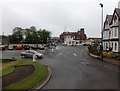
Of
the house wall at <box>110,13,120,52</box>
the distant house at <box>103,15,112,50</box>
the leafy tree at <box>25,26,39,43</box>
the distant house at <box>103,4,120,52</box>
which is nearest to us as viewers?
the house wall at <box>110,13,120,52</box>

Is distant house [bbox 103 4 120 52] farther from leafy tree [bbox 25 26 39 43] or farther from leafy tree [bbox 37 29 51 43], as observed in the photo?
leafy tree [bbox 37 29 51 43]

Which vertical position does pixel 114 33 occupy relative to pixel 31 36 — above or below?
below

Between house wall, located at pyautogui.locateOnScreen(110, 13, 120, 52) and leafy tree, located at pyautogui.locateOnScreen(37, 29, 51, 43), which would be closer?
house wall, located at pyautogui.locateOnScreen(110, 13, 120, 52)

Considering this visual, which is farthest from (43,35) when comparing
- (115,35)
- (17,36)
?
(115,35)

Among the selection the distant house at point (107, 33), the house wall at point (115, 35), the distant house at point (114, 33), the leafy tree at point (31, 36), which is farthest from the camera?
the leafy tree at point (31, 36)

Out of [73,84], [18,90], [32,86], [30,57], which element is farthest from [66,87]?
[30,57]

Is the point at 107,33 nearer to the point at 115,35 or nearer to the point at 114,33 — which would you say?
the point at 114,33

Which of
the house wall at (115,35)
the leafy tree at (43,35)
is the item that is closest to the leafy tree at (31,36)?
the leafy tree at (43,35)

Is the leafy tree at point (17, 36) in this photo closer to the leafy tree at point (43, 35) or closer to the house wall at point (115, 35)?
the leafy tree at point (43, 35)

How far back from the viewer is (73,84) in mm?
18234

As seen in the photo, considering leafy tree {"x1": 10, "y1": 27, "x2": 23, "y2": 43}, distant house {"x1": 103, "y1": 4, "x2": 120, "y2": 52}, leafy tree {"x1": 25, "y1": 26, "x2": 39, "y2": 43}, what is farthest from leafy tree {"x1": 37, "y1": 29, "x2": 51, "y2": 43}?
distant house {"x1": 103, "y1": 4, "x2": 120, "y2": 52}

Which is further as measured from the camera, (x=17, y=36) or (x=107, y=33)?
(x=17, y=36)

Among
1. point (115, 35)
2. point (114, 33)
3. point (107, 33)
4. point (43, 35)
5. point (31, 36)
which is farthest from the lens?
point (43, 35)

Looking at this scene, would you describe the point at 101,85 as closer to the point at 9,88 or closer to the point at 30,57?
the point at 9,88
